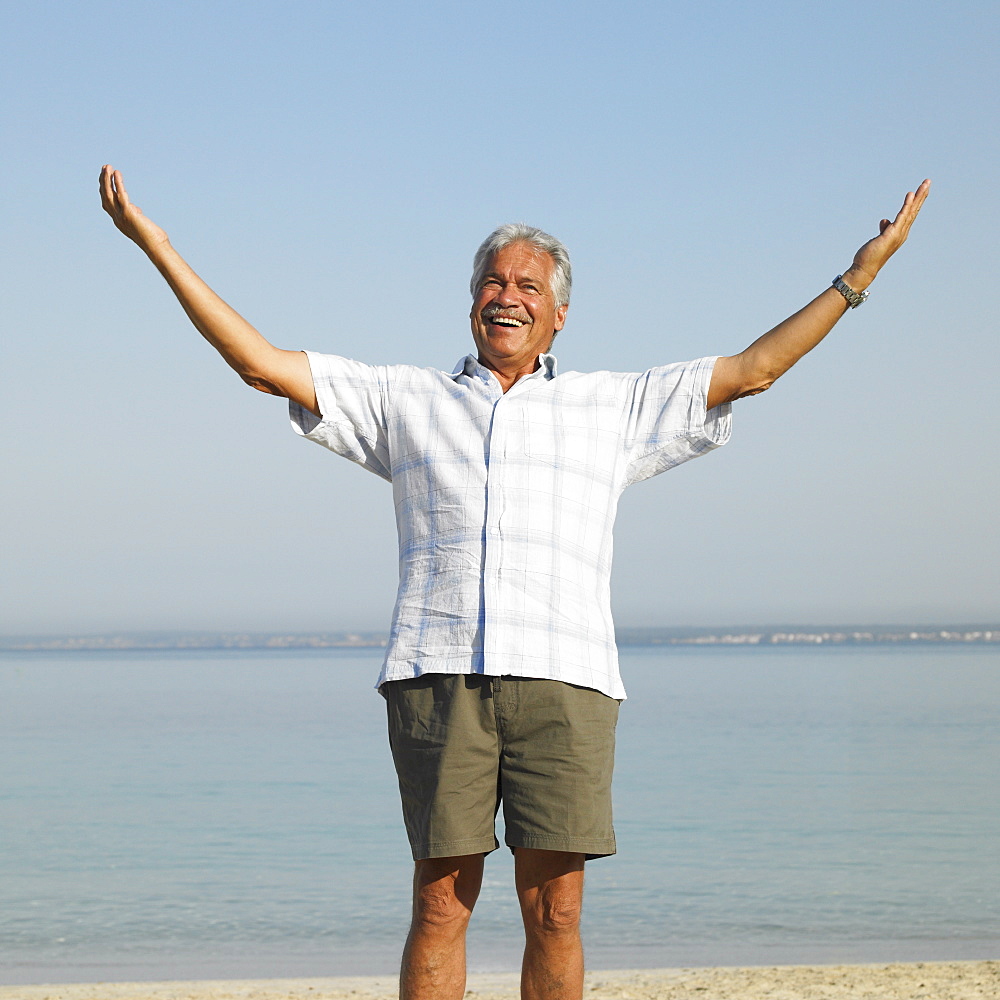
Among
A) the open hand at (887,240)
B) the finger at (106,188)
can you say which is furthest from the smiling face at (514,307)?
the finger at (106,188)

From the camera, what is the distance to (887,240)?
113 inches

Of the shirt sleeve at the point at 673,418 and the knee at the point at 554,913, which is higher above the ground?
the shirt sleeve at the point at 673,418

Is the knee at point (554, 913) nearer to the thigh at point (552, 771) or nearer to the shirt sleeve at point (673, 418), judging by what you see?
the thigh at point (552, 771)

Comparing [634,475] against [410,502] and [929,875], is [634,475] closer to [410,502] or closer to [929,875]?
[410,502]

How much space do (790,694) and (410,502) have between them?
33.4 metres

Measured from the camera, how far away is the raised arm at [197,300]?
2734mm

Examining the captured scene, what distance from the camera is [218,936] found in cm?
682

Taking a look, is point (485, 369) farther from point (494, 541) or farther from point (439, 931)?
point (439, 931)

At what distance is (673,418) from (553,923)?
1253mm

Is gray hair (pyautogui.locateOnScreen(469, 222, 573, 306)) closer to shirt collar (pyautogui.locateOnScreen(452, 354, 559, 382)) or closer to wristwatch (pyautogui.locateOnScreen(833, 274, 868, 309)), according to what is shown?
shirt collar (pyautogui.locateOnScreen(452, 354, 559, 382))

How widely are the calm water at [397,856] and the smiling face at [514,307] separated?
156 inches

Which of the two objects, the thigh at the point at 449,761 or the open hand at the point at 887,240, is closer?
the thigh at the point at 449,761

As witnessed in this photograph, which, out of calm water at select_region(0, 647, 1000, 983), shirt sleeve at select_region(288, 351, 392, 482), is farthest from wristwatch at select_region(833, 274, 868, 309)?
calm water at select_region(0, 647, 1000, 983)

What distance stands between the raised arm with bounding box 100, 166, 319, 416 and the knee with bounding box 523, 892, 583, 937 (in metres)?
1.39
